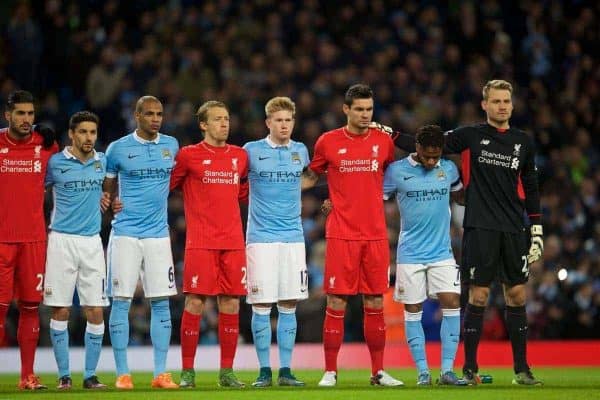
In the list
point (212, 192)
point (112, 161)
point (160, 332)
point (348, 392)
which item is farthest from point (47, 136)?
point (348, 392)

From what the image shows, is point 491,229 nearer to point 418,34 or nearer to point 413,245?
point 413,245

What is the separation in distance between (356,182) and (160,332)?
236cm

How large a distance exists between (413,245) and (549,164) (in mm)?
8475

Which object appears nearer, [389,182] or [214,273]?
[214,273]

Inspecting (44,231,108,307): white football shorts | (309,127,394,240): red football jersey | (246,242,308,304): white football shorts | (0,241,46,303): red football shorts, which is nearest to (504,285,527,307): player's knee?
(309,127,394,240): red football jersey

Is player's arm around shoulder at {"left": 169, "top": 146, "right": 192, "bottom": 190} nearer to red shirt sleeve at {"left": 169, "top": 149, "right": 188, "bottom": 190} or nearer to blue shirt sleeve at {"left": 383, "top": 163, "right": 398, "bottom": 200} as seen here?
red shirt sleeve at {"left": 169, "top": 149, "right": 188, "bottom": 190}

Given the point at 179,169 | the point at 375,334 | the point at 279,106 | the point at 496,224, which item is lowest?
the point at 375,334

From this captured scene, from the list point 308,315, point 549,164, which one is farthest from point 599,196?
point 308,315

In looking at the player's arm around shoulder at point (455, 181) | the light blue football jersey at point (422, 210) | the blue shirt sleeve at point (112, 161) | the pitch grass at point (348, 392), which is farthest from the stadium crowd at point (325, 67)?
A: the blue shirt sleeve at point (112, 161)

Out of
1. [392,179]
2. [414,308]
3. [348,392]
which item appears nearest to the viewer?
[348,392]

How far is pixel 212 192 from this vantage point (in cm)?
1262

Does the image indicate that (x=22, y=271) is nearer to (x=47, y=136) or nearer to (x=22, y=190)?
(x=22, y=190)

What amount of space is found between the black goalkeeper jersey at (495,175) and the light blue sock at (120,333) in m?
3.36

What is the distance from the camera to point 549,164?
20.7 meters
